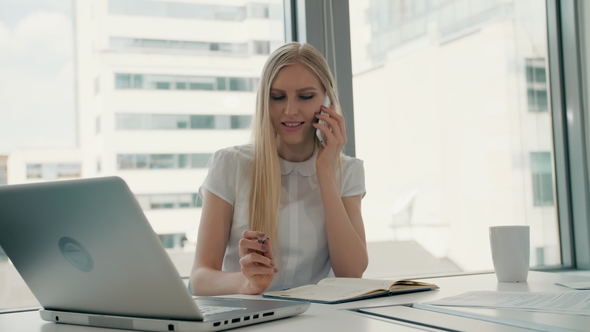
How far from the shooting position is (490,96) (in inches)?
114

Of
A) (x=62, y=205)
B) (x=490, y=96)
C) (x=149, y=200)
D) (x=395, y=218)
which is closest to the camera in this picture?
(x=62, y=205)

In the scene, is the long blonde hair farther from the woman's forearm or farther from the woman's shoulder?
the woman's forearm

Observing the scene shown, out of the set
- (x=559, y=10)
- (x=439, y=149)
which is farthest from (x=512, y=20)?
(x=439, y=149)

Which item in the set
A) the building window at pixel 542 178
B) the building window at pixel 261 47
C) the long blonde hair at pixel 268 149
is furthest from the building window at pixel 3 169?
the building window at pixel 542 178

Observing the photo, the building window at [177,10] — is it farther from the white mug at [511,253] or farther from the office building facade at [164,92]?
the white mug at [511,253]

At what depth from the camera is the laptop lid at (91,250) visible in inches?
31.1

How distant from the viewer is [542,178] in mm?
3004

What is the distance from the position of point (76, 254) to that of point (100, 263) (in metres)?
0.05

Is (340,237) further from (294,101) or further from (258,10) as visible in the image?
(258,10)

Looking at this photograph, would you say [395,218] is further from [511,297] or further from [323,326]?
[323,326]

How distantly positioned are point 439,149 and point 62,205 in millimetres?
2143

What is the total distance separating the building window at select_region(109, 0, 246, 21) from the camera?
7.07 ft

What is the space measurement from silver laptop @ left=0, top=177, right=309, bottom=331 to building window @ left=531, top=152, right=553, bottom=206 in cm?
232

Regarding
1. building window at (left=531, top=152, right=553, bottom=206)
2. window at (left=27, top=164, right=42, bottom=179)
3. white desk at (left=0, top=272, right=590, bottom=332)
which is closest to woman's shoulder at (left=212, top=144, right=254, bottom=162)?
window at (left=27, top=164, right=42, bottom=179)
